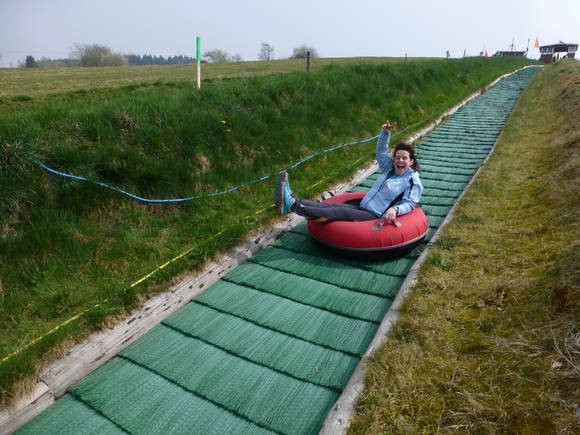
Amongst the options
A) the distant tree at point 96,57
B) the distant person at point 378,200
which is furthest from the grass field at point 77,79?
the distant tree at point 96,57

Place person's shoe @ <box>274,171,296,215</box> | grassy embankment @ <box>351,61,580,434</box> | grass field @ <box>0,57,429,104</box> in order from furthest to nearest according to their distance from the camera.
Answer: grass field @ <box>0,57,429,104</box> → person's shoe @ <box>274,171,296,215</box> → grassy embankment @ <box>351,61,580,434</box>

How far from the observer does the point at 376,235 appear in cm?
457

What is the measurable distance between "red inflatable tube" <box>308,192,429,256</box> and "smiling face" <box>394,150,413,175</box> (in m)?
0.54

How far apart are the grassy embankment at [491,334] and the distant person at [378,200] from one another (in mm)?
632

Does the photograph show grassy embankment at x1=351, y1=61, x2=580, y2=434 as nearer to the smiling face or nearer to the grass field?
the smiling face

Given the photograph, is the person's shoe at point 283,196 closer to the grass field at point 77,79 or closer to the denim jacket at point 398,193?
the denim jacket at point 398,193

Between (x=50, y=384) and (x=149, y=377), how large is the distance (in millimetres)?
676

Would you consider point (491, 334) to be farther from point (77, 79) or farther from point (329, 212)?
point (77, 79)

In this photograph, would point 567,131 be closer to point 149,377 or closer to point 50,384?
point 149,377

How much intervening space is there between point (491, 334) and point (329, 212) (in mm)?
2161

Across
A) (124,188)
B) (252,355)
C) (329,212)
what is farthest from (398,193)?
(124,188)

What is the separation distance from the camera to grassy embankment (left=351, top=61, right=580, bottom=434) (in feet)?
8.28

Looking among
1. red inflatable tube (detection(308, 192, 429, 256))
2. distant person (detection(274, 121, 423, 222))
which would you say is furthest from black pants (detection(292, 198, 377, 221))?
red inflatable tube (detection(308, 192, 429, 256))

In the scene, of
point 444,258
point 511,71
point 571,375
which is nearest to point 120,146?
point 444,258
